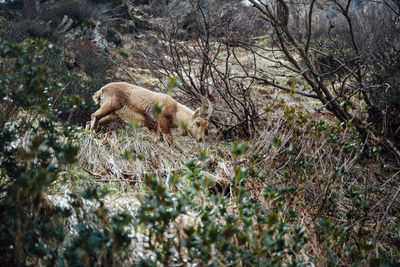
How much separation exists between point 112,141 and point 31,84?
262 centimetres

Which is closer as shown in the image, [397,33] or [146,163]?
[146,163]

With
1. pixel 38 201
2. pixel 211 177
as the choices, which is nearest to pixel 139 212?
pixel 38 201

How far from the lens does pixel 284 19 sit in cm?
395

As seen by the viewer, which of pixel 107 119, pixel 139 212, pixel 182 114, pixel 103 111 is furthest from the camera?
pixel 182 114

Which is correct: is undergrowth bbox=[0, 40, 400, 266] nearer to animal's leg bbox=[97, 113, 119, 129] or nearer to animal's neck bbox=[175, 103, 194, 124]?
animal's leg bbox=[97, 113, 119, 129]

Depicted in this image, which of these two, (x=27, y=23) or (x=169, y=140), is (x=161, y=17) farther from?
(x=27, y=23)

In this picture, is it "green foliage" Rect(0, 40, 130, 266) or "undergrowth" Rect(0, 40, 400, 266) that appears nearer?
"green foliage" Rect(0, 40, 130, 266)

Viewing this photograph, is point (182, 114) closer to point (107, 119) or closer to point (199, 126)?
point (199, 126)

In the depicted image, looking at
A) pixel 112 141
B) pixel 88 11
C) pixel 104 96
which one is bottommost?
pixel 112 141

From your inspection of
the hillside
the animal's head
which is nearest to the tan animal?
the animal's head

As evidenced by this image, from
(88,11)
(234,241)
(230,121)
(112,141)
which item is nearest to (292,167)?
(234,241)

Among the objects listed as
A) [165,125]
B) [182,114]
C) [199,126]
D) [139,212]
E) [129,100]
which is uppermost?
[139,212]

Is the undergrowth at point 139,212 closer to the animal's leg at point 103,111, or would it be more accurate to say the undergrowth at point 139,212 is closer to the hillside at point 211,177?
the hillside at point 211,177

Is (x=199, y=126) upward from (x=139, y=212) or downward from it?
downward
